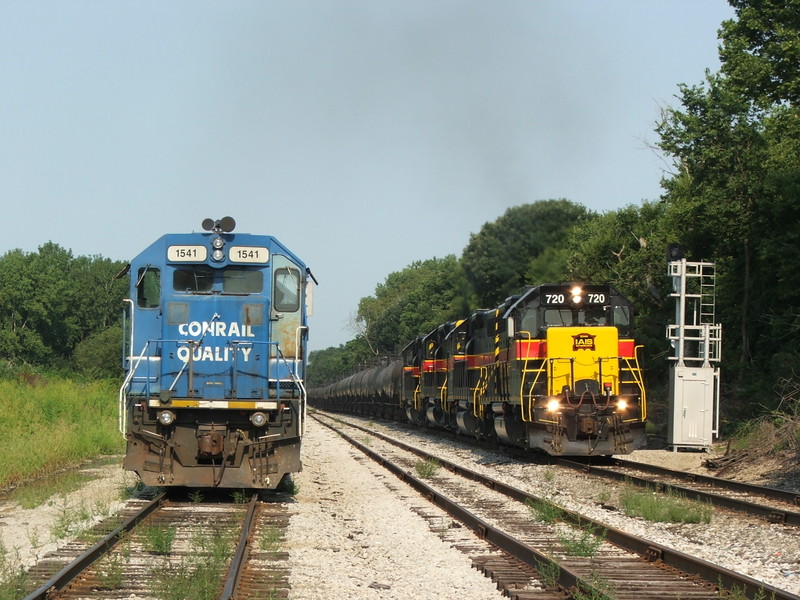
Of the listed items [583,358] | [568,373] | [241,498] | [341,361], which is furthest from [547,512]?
[341,361]

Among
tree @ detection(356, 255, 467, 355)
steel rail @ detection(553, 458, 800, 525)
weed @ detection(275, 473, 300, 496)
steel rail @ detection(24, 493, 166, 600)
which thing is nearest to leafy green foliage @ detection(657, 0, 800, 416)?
steel rail @ detection(553, 458, 800, 525)

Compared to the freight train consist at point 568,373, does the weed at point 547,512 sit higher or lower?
lower

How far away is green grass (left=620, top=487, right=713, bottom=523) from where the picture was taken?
10.6 m

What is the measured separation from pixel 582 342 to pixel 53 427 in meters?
11.9

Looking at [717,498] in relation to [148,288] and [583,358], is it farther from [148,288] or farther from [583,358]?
[148,288]

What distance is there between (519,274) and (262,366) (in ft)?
49.9

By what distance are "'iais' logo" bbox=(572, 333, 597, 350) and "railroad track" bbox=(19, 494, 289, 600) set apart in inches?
331

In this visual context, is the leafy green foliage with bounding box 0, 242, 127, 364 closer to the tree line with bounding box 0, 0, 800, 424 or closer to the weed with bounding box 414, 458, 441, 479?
the tree line with bounding box 0, 0, 800, 424

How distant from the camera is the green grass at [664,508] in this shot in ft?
34.8

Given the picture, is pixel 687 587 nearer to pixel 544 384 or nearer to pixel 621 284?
pixel 544 384

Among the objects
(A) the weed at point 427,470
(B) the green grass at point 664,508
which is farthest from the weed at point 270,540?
(A) the weed at point 427,470

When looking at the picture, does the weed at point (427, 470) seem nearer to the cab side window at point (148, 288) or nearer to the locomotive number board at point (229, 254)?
the locomotive number board at point (229, 254)

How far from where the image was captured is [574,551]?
8266 millimetres

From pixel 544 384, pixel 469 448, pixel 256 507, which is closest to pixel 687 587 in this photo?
pixel 256 507
